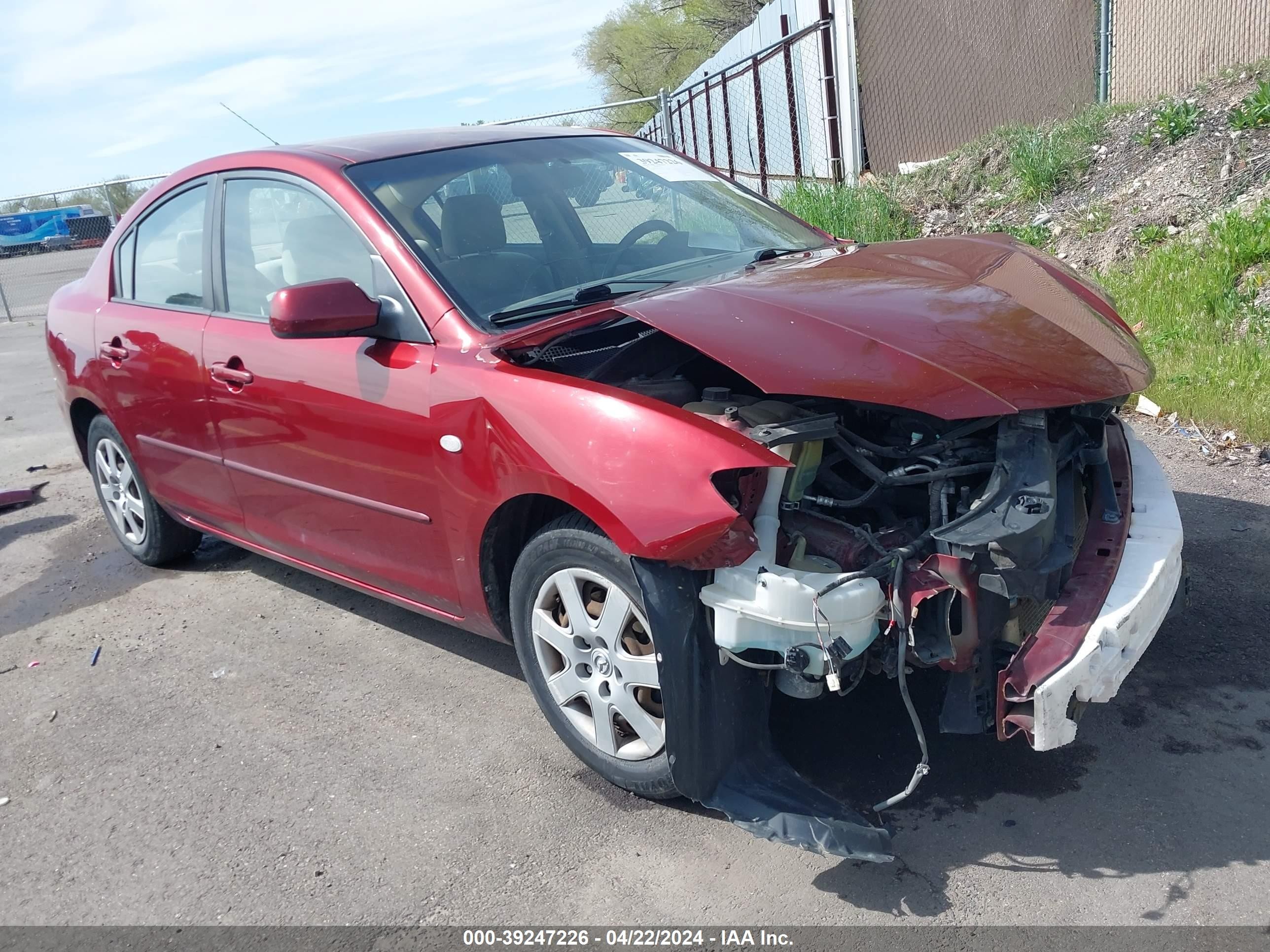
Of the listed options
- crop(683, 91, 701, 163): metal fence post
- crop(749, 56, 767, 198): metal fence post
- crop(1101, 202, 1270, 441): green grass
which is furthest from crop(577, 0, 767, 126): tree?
crop(1101, 202, 1270, 441): green grass

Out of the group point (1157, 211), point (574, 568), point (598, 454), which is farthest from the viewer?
point (1157, 211)

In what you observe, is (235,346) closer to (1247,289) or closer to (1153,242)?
(1247,289)

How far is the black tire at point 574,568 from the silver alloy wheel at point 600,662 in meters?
0.02

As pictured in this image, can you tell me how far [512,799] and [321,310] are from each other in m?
1.54

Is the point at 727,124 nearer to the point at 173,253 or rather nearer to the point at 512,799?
the point at 173,253

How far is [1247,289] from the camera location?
674 centimetres

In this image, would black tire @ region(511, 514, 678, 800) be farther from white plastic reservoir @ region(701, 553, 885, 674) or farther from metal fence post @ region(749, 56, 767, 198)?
metal fence post @ region(749, 56, 767, 198)

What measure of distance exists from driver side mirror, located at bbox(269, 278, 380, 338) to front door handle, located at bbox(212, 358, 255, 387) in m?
0.69

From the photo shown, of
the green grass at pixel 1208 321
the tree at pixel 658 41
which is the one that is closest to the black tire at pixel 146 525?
the green grass at pixel 1208 321

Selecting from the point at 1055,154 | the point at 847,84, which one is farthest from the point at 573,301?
the point at 847,84

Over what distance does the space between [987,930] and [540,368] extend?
1.83m

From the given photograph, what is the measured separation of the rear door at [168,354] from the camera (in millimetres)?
4211

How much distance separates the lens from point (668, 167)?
436cm

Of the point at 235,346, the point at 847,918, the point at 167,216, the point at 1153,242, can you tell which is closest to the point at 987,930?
the point at 847,918
